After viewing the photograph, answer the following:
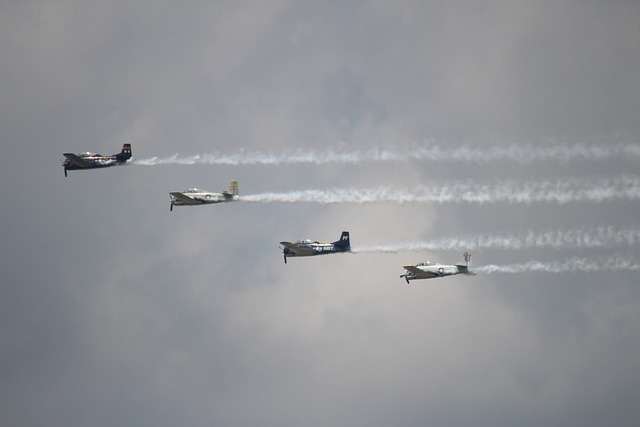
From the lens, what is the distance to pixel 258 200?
98375 mm

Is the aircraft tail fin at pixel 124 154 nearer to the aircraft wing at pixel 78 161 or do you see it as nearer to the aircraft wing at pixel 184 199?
the aircraft wing at pixel 78 161

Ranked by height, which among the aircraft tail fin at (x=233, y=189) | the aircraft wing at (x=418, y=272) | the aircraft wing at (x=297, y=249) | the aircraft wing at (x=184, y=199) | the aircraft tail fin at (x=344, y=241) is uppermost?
the aircraft tail fin at (x=233, y=189)

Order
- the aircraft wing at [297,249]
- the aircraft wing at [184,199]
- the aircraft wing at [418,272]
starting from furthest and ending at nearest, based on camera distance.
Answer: the aircraft wing at [184,199]
the aircraft wing at [297,249]
the aircraft wing at [418,272]

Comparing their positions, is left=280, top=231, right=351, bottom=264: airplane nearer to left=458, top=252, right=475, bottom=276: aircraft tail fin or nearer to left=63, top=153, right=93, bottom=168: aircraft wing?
left=458, top=252, right=475, bottom=276: aircraft tail fin

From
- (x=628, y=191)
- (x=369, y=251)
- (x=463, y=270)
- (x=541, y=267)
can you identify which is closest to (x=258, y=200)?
(x=369, y=251)

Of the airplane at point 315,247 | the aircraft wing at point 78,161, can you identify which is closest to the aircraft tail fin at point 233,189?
the airplane at point 315,247

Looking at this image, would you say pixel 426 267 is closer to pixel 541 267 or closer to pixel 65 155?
pixel 541 267

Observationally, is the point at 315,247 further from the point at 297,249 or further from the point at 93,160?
the point at 93,160

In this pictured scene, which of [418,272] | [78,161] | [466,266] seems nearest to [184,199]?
[78,161]

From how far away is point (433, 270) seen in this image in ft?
319

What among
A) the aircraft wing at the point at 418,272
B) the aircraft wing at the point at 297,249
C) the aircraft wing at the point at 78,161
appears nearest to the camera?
the aircraft wing at the point at 418,272

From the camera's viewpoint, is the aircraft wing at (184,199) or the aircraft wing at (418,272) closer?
the aircraft wing at (418,272)

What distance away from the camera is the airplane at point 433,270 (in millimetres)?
95625

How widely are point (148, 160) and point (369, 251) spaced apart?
23192mm
